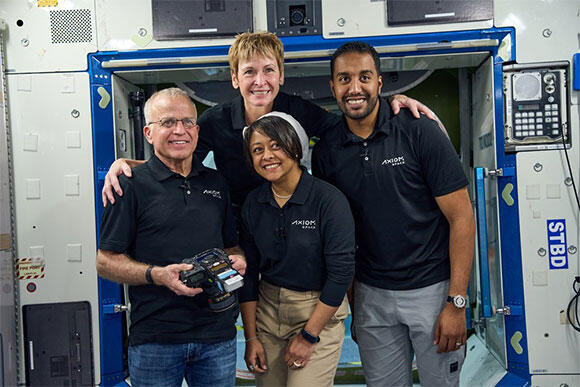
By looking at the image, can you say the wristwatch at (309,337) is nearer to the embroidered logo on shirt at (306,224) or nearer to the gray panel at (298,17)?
the embroidered logo on shirt at (306,224)

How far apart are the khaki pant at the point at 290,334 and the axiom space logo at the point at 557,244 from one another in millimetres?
1630

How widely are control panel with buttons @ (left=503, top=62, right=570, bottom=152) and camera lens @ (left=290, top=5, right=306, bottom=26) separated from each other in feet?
4.60

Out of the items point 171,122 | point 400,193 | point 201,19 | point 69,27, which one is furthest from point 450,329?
point 69,27

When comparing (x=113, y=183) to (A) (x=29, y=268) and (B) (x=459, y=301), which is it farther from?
(B) (x=459, y=301)

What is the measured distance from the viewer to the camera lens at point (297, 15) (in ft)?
9.95

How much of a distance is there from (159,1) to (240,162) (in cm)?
137

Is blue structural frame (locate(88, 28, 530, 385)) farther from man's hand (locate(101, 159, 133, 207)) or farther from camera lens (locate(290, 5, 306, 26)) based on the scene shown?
man's hand (locate(101, 159, 133, 207))

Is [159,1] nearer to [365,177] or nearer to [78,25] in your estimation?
[78,25]

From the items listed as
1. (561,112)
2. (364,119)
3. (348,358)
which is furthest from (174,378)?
(561,112)

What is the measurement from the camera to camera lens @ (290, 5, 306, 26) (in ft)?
9.95

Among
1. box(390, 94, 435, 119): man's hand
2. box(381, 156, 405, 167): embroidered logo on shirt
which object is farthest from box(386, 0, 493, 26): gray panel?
box(381, 156, 405, 167): embroidered logo on shirt

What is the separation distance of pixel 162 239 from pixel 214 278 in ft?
1.02

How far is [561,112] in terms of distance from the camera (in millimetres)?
2980

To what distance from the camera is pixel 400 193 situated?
2227mm
